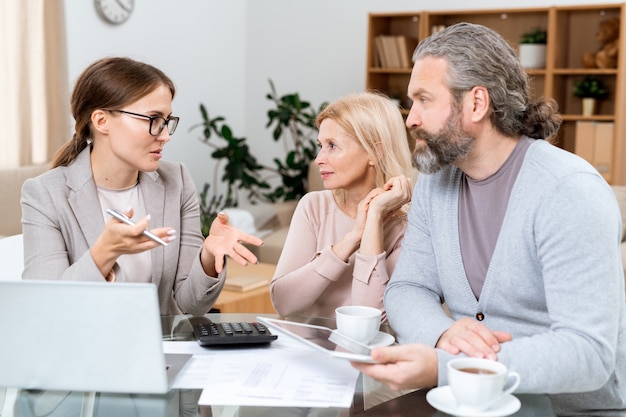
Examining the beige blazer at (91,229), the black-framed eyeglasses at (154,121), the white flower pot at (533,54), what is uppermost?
the white flower pot at (533,54)

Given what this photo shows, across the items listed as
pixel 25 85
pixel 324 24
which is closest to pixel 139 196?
pixel 25 85

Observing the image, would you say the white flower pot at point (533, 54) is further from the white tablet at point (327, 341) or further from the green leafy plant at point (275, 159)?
the white tablet at point (327, 341)

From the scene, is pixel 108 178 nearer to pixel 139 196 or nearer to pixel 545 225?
pixel 139 196

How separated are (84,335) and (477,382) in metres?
0.60

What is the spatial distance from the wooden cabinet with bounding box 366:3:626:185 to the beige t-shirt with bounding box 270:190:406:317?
10.6 feet

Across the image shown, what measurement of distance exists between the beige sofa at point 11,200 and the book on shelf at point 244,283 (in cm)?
132

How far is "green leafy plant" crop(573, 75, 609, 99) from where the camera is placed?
5.14m

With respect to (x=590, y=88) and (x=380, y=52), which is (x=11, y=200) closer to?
(x=380, y=52)

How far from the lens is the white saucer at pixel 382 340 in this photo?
1.55 m

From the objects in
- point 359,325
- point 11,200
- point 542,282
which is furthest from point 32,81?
point 542,282

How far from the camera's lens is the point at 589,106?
513 centimetres

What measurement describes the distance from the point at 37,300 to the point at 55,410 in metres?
0.20

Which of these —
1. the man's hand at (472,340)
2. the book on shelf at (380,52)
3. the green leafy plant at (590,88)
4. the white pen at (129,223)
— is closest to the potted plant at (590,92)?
the green leafy plant at (590,88)

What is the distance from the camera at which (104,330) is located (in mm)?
1237
